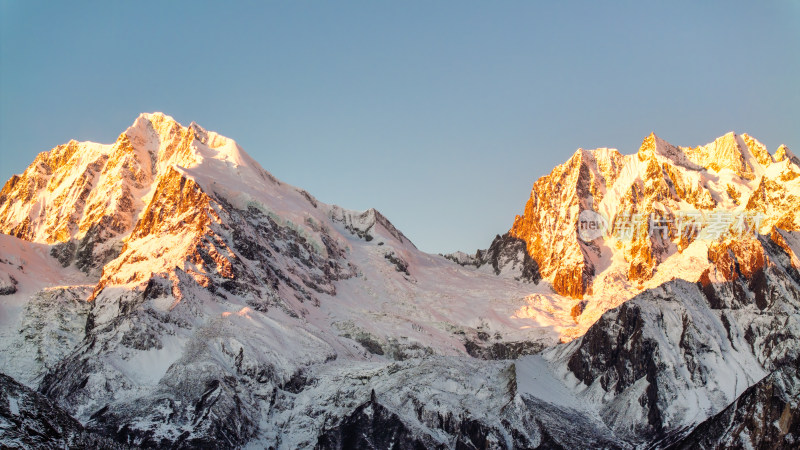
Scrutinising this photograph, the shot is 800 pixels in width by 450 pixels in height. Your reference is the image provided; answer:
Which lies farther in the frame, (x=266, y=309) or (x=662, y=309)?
(x=266, y=309)

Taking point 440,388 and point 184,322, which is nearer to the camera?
point 440,388

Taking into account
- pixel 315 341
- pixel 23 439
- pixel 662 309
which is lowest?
pixel 23 439

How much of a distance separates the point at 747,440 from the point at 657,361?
4213cm

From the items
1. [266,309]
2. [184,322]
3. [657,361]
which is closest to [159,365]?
[184,322]

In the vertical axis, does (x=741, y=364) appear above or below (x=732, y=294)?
below

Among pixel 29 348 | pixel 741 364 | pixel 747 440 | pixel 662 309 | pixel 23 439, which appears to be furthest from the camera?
pixel 29 348

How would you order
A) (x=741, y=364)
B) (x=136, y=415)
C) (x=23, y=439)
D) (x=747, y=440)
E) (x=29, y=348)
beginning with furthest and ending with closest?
(x=29, y=348)
(x=741, y=364)
(x=136, y=415)
(x=747, y=440)
(x=23, y=439)

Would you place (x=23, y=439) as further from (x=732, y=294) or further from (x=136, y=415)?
(x=732, y=294)

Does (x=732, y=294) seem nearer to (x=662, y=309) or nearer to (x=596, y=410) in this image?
(x=662, y=309)

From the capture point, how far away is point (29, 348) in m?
181

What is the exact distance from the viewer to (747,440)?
117188 millimetres

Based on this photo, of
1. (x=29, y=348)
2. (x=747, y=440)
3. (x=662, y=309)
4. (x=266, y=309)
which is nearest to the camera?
(x=747, y=440)

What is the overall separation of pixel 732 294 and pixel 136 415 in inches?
4393

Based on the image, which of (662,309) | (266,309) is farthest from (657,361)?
(266,309)
